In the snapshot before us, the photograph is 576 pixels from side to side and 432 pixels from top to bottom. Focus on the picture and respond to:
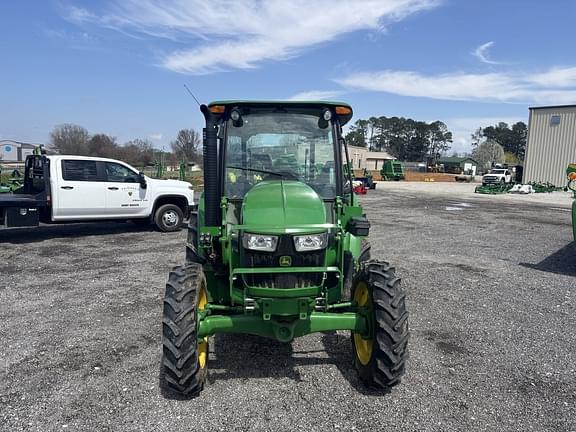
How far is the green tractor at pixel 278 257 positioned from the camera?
3.42 meters

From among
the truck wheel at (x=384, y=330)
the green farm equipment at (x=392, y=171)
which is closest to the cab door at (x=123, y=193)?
the truck wheel at (x=384, y=330)

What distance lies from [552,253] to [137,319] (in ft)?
29.4

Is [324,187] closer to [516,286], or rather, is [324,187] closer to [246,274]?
[246,274]

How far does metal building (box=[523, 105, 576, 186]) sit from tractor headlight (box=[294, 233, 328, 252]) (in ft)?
120

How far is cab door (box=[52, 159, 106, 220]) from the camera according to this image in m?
9.72

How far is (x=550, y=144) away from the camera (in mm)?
34375

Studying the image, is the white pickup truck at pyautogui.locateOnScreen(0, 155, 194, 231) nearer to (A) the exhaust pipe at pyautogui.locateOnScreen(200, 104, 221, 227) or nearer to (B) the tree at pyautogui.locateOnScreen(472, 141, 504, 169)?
(A) the exhaust pipe at pyautogui.locateOnScreen(200, 104, 221, 227)

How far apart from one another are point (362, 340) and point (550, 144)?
3733 centimetres

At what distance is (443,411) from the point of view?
3.37m

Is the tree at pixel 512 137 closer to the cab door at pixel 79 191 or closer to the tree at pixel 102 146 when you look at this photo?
the tree at pixel 102 146

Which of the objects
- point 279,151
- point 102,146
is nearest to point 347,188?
point 279,151

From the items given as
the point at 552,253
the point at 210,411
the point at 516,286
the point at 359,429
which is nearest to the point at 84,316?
the point at 210,411

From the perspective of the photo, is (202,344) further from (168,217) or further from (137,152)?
(137,152)

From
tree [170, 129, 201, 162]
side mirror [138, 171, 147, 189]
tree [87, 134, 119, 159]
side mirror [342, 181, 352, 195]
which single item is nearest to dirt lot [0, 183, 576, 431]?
side mirror [342, 181, 352, 195]
